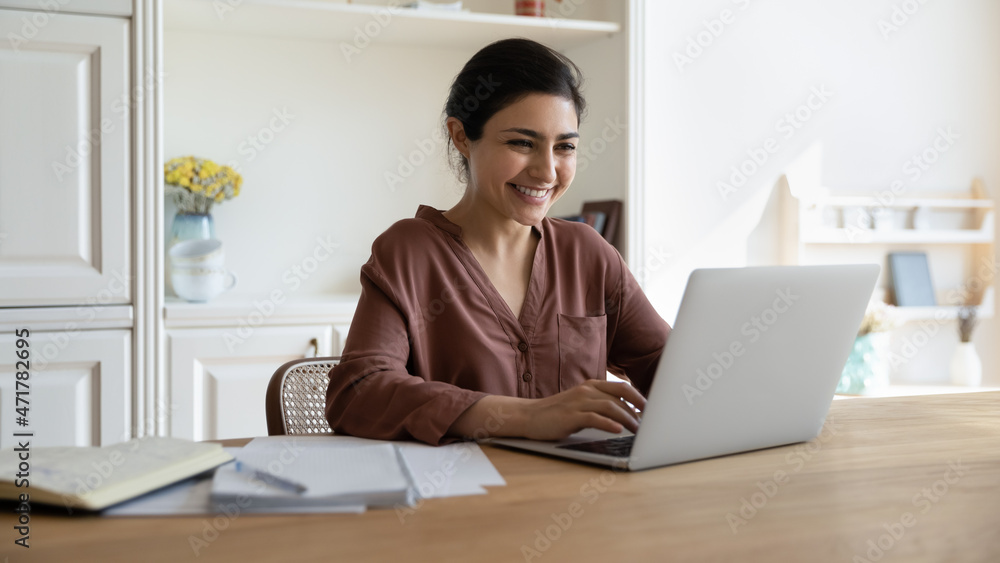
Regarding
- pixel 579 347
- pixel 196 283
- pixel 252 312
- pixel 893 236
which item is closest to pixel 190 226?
pixel 196 283

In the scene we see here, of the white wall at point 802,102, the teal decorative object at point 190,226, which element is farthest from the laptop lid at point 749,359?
the teal decorative object at point 190,226

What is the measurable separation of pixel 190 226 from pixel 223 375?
518 millimetres

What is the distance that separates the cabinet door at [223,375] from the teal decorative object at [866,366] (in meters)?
1.94

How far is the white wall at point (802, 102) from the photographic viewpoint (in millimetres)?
3164

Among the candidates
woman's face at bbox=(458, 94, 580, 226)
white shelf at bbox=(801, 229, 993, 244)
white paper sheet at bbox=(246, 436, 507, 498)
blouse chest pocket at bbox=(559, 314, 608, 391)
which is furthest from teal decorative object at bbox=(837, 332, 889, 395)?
white paper sheet at bbox=(246, 436, 507, 498)

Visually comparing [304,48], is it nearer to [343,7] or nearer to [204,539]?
[343,7]

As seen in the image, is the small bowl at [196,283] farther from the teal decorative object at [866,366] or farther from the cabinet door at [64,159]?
the teal decorative object at [866,366]

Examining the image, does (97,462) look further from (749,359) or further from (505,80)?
(505,80)

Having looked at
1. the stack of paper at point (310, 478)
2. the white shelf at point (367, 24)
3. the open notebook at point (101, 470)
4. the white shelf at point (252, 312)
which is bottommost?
the stack of paper at point (310, 478)

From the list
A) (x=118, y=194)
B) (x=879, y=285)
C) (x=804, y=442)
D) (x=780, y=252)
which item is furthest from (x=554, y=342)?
(x=879, y=285)

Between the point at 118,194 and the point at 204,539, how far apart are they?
1.86 m

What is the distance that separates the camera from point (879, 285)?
349cm

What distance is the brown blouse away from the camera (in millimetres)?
1287

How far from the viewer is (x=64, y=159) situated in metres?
2.31
